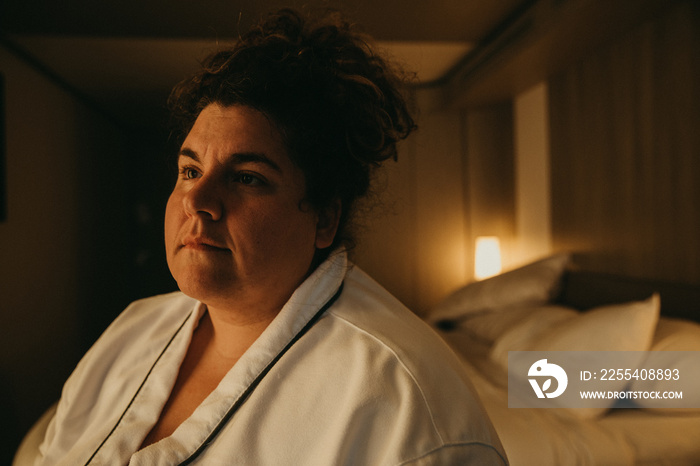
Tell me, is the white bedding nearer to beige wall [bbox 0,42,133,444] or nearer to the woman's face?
the woman's face

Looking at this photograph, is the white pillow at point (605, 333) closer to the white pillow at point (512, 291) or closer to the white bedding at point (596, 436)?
the white bedding at point (596, 436)

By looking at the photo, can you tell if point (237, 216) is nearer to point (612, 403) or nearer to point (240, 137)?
point (240, 137)

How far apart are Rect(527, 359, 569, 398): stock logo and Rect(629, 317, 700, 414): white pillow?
19cm

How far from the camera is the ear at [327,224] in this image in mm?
908

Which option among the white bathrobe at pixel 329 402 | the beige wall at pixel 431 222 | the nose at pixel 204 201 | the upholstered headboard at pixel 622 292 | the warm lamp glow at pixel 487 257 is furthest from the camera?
the beige wall at pixel 431 222

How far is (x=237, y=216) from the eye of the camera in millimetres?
783

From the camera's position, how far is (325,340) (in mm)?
746

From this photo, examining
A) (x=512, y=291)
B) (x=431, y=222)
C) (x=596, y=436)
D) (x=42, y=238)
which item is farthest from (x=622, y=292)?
(x=42, y=238)

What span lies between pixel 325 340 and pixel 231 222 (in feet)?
0.80

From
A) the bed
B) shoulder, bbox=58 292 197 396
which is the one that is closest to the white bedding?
the bed

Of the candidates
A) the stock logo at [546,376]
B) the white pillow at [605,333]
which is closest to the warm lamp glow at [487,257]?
the white pillow at [605,333]

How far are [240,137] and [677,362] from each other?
136cm

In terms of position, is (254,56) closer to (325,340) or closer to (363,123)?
(363,123)

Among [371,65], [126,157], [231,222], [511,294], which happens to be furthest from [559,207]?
[126,157]
